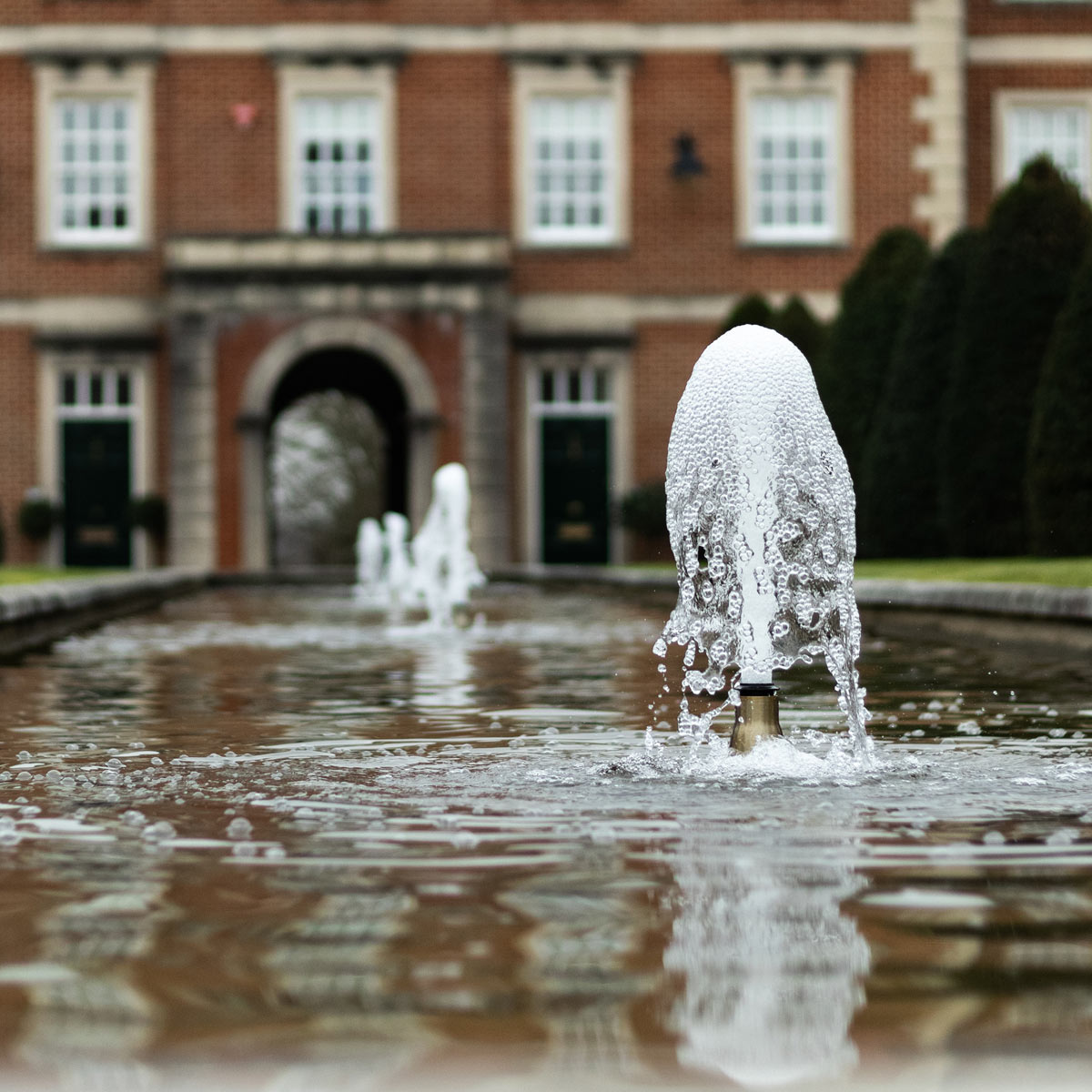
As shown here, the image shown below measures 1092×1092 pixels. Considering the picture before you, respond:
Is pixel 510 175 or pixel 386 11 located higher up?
pixel 386 11

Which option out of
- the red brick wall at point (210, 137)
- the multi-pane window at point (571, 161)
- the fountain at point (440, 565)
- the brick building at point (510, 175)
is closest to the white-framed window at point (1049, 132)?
the brick building at point (510, 175)

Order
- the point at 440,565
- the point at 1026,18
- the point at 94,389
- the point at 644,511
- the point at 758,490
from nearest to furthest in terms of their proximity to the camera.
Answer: the point at 758,490
the point at 440,565
the point at 644,511
the point at 94,389
the point at 1026,18

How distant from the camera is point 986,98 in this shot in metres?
36.2

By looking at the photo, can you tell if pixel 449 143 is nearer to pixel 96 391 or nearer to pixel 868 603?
pixel 96 391

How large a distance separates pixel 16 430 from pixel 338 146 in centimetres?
640

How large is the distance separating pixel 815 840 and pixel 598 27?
30.9m

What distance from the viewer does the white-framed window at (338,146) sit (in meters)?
34.6

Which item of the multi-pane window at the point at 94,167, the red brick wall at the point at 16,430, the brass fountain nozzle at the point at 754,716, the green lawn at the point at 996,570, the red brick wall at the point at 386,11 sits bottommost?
the brass fountain nozzle at the point at 754,716

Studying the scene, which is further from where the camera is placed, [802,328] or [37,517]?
[37,517]

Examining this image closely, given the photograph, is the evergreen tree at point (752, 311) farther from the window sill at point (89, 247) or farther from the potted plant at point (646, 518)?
the window sill at point (89, 247)

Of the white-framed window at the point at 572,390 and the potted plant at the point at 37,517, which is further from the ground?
the white-framed window at the point at 572,390

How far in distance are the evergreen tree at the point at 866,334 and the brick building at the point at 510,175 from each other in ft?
27.4

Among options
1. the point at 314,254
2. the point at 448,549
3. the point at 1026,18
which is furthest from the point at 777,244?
the point at 448,549

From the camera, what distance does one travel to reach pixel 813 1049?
9.97ft
